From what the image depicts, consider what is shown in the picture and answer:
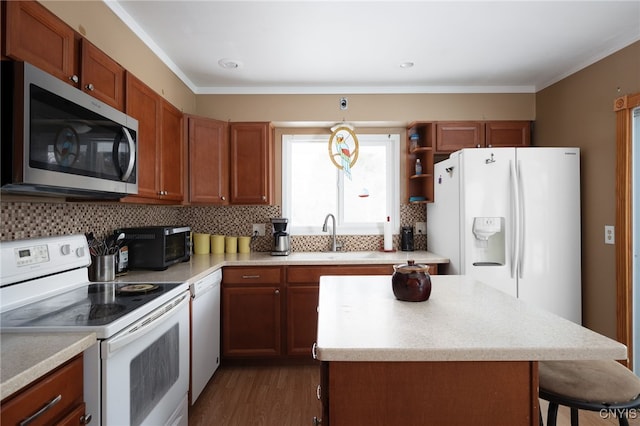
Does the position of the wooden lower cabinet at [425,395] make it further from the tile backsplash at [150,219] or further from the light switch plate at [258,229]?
the light switch plate at [258,229]

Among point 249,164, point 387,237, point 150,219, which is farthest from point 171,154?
point 387,237

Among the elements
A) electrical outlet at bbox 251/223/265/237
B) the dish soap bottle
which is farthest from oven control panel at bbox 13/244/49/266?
the dish soap bottle

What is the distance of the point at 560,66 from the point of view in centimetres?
298

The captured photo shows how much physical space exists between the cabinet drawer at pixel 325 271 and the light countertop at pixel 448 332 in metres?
1.31

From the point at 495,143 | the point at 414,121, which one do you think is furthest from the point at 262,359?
the point at 495,143

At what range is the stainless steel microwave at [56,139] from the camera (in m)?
1.23

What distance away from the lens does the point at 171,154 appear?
2.76 metres

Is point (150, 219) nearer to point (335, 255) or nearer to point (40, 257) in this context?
point (40, 257)

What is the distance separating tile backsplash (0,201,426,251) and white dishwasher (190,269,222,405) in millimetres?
763

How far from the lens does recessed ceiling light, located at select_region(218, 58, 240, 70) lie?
2864mm

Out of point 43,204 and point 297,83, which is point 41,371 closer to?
point 43,204

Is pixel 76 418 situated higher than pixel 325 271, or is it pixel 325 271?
pixel 325 271

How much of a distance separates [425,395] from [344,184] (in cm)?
279

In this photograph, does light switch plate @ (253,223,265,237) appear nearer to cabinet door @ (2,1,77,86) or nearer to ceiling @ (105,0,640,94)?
ceiling @ (105,0,640,94)
